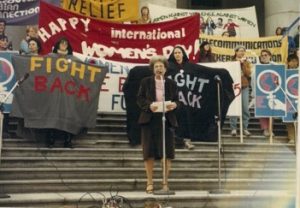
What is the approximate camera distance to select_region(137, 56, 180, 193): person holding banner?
9.26m

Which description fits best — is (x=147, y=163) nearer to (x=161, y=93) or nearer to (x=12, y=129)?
(x=161, y=93)

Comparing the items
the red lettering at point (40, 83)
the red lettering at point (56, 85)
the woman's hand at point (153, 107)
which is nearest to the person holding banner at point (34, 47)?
the red lettering at point (40, 83)

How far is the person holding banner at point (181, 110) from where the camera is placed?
11.2 metres

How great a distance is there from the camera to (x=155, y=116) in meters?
9.35

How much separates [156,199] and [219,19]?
38.7 feet

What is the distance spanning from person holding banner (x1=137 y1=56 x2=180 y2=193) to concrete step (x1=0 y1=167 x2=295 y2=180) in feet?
3.04

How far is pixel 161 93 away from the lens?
9391 millimetres

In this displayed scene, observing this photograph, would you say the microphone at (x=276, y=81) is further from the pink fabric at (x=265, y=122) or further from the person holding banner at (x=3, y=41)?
the person holding banner at (x=3, y=41)

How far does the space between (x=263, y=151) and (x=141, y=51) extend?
11.4 ft

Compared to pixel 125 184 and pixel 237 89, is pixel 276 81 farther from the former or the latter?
pixel 125 184

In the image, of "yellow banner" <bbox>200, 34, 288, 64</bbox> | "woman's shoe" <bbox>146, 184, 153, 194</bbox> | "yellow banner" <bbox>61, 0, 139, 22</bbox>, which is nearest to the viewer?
"woman's shoe" <bbox>146, 184, 153, 194</bbox>

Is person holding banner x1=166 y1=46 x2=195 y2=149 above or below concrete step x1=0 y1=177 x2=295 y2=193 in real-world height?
above

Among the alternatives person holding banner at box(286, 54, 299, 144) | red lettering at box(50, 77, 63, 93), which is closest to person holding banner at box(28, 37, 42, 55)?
red lettering at box(50, 77, 63, 93)

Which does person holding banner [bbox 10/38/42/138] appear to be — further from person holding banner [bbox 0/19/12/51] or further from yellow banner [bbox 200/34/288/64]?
yellow banner [bbox 200/34/288/64]
